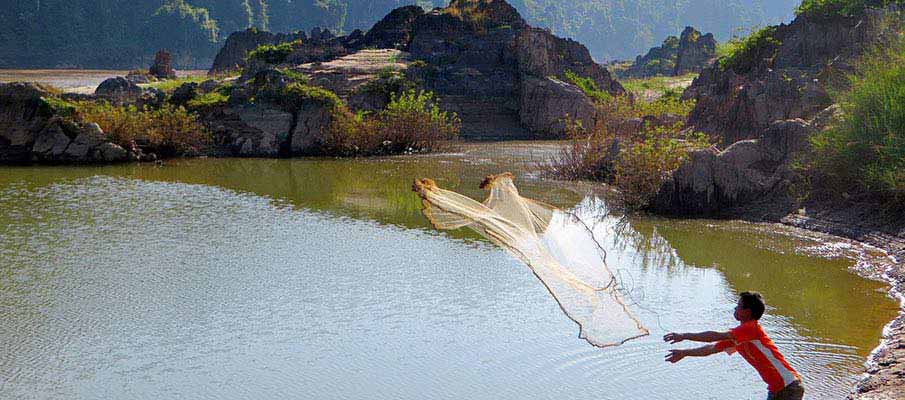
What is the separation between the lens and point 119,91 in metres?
31.0

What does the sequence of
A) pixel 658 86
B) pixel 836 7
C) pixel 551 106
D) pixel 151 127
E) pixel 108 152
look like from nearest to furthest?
pixel 836 7
pixel 108 152
pixel 151 127
pixel 551 106
pixel 658 86

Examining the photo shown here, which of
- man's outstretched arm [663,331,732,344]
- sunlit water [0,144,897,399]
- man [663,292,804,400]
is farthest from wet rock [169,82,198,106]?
man [663,292,804,400]

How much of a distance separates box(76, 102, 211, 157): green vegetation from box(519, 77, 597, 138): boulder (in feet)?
41.1

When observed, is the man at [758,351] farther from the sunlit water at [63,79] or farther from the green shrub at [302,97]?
the sunlit water at [63,79]

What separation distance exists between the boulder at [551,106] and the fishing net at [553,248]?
22797mm

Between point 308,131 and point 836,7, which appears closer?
point 836,7

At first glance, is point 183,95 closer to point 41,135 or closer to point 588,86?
point 41,135

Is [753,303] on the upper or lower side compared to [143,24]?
upper

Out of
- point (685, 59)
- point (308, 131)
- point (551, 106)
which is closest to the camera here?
point (308, 131)

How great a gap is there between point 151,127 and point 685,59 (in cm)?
4607

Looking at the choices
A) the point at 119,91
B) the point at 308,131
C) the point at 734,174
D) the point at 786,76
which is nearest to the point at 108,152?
the point at 308,131

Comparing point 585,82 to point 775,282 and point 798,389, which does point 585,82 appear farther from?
point 798,389

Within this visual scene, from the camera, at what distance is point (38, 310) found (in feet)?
30.5

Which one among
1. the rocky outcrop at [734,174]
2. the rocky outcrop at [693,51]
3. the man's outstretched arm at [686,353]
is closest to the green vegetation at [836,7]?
the rocky outcrop at [734,174]
